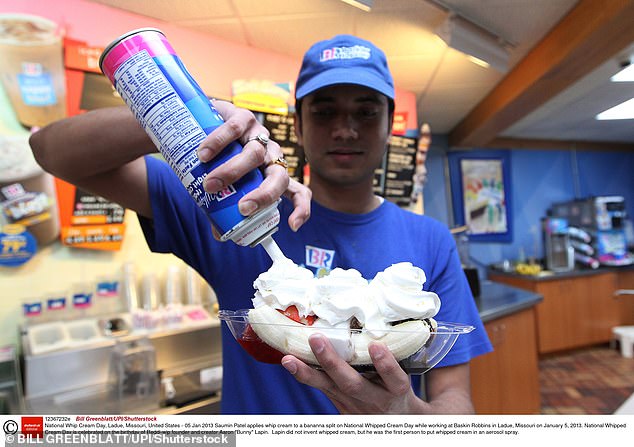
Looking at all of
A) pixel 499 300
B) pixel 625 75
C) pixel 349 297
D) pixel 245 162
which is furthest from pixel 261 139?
pixel 499 300

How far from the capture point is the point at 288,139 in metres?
0.82

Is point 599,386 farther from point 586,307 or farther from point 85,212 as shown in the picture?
point 85,212

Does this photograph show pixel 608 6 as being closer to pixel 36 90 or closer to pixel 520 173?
pixel 520 173

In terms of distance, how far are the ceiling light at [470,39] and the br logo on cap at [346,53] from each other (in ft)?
0.44

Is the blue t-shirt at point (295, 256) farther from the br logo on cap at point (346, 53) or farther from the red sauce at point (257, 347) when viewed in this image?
the br logo on cap at point (346, 53)

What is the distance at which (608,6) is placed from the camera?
62cm

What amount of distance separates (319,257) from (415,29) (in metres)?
0.46

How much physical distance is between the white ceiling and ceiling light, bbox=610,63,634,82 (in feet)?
0.03

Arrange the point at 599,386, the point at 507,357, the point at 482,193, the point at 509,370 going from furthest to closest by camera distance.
→ the point at 507,357 < the point at 509,370 < the point at 482,193 < the point at 599,386

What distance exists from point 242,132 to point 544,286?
1.25 meters

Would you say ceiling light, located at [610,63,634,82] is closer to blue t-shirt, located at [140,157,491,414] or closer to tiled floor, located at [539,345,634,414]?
blue t-shirt, located at [140,157,491,414]

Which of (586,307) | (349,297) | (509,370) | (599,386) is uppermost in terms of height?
(349,297)

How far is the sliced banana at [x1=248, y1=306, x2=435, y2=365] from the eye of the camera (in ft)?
1.49

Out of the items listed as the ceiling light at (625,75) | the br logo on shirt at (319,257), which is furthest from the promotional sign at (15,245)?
the ceiling light at (625,75)
